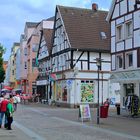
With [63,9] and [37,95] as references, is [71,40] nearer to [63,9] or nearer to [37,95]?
[63,9]

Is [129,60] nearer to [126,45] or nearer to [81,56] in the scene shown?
[126,45]

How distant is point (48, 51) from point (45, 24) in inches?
529

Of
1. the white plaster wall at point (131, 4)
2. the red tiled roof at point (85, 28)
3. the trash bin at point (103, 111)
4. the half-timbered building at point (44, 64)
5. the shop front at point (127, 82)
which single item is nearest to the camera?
the trash bin at point (103, 111)

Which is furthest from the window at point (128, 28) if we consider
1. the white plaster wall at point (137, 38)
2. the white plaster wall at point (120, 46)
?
the white plaster wall at point (137, 38)

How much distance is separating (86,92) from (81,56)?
4199mm

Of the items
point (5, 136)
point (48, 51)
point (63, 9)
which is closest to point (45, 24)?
point (48, 51)

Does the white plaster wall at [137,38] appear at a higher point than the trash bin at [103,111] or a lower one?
higher

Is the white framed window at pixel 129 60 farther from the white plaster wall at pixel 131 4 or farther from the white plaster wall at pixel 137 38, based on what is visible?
the white plaster wall at pixel 131 4

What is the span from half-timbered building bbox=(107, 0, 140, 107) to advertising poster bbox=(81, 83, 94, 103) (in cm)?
1217

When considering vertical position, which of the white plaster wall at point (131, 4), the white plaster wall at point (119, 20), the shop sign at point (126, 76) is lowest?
the shop sign at point (126, 76)

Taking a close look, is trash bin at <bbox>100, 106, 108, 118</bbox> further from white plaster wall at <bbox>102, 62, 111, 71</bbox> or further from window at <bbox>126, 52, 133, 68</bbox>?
white plaster wall at <bbox>102, 62, 111, 71</bbox>

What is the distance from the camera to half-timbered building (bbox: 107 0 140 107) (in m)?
32.1

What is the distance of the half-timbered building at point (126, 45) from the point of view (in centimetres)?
3212

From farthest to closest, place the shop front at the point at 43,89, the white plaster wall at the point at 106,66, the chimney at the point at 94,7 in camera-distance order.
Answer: the shop front at the point at 43,89 → the chimney at the point at 94,7 → the white plaster wall at the point at 106,66
